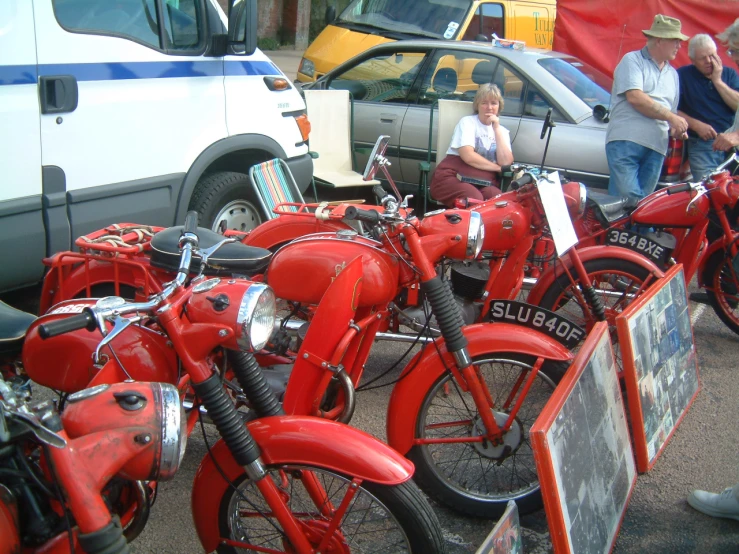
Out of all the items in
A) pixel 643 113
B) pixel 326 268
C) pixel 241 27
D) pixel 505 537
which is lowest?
pixel 505 537

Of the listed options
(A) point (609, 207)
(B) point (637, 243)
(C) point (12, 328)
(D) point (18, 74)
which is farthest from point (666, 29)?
(C) point (12, 328)

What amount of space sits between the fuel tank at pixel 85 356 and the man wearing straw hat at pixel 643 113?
3.94m

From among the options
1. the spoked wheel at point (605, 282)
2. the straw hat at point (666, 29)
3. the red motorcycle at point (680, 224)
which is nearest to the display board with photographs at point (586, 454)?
the spoked wheel at point (605, 282)

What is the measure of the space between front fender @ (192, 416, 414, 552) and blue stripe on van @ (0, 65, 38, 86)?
2372 millimetres

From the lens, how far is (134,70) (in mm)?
3963

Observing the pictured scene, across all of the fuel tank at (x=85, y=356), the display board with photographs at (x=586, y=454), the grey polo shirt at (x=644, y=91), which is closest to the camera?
the display board with photographs at (x=586, y=454)

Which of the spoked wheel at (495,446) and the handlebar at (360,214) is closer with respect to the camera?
the handlebar at (360,214)

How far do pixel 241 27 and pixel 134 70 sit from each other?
0.78m

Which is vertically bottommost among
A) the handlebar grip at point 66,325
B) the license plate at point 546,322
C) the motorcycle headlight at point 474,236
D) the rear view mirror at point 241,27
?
the license plate at point 546,322

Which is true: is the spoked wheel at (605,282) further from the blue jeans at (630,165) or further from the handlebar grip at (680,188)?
the blue jeans at (630,165)

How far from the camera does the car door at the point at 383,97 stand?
6.60 m

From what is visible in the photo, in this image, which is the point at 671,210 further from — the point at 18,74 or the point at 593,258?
the point at 18,74

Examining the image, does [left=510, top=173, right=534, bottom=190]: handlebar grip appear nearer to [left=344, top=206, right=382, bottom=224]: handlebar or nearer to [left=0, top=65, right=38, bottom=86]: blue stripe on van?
[left=344, top=206, right=382, bottom=224]: handlebar

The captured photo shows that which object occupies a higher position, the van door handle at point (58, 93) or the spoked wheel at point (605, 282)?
the van door handle at point (58, 93)
